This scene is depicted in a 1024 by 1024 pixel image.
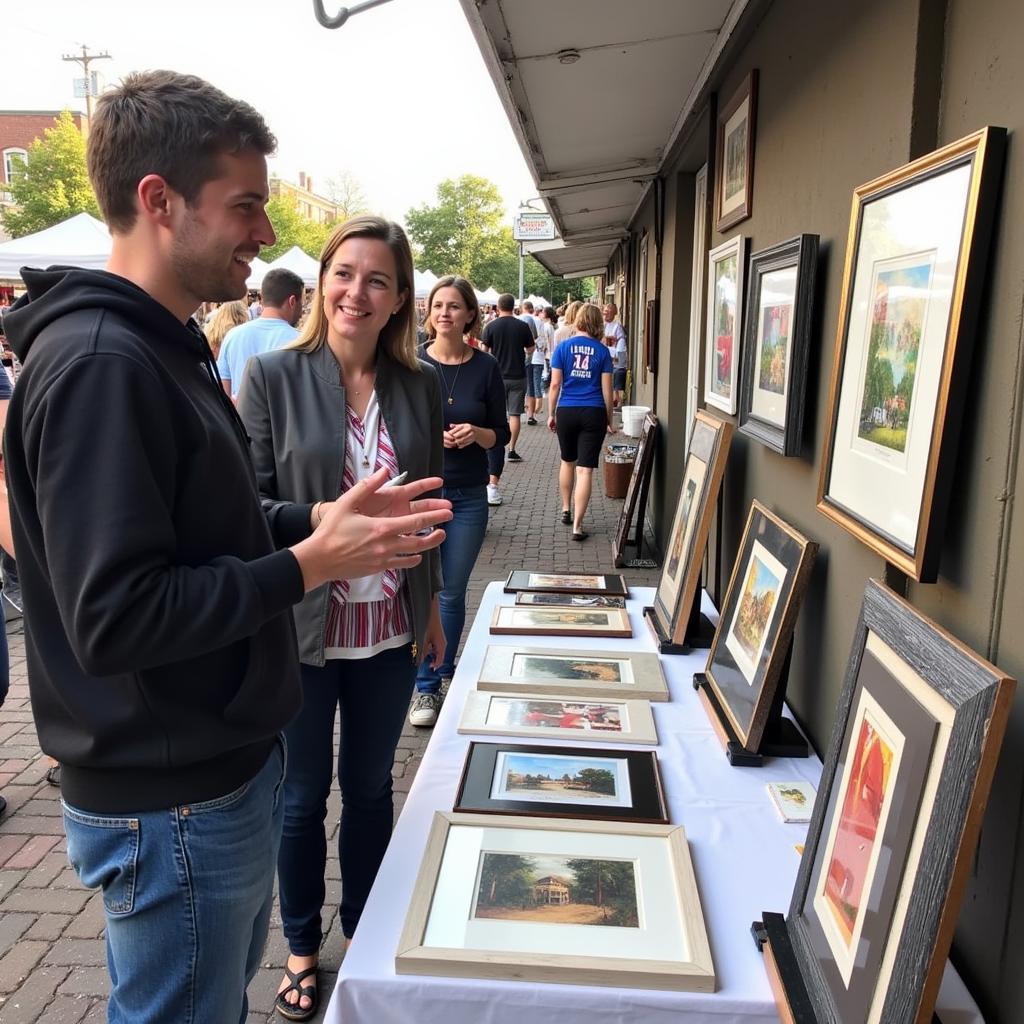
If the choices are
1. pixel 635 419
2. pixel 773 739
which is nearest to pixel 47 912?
pixel 773 739

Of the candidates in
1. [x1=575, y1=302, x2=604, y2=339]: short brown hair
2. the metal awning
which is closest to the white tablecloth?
the metal awning

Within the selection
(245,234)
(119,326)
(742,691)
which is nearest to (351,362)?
(245,234)

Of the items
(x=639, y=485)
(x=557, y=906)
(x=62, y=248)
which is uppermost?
(x=62, y=248)

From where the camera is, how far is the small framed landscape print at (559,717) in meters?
2.02

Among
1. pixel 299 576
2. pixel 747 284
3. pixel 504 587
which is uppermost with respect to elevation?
pixel 747 284

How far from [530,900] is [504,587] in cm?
183

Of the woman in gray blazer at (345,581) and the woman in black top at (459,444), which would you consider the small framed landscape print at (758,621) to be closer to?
the woman in gray blazer at (345,581)

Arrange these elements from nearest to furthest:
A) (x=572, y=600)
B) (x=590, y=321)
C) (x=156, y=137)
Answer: (x=156, y=137)
(x=572, y=600)
(x=590, y=321)

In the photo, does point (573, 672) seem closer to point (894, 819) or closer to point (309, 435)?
point (309, 435)

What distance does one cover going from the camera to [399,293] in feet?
7.56

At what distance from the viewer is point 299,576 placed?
4.03ft

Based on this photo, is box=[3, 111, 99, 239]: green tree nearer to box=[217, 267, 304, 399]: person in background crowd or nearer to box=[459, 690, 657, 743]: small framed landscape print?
box=[217, 267, 304, 399]: person in background crowd

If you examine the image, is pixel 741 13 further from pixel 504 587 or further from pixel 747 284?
pixel 504 587

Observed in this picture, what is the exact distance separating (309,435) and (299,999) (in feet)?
4.99
